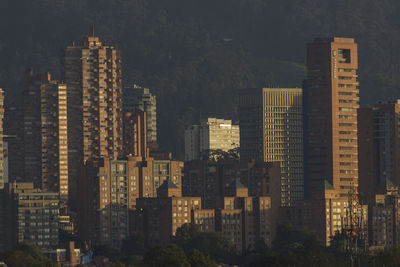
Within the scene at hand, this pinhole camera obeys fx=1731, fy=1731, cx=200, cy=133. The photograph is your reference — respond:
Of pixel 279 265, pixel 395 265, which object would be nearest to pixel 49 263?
pixel 279 265

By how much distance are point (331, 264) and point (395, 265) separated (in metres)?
7.42

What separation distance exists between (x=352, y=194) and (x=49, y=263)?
6721 cm

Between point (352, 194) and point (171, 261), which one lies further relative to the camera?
point (171, 261)

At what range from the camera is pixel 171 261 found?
194 metres

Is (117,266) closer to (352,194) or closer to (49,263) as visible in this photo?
(49,263)

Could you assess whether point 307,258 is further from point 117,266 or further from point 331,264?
point 117,266

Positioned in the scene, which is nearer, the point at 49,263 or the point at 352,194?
the point at 352,194

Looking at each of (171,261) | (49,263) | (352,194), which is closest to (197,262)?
(171,261)

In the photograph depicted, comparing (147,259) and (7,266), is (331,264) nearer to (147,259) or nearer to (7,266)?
(147,259)

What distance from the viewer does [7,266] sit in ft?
653

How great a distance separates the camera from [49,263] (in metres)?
198

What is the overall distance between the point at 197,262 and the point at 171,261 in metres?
4.66

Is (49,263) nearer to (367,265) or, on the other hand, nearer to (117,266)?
(117,266)

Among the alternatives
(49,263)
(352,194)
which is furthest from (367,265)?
(352,194)
